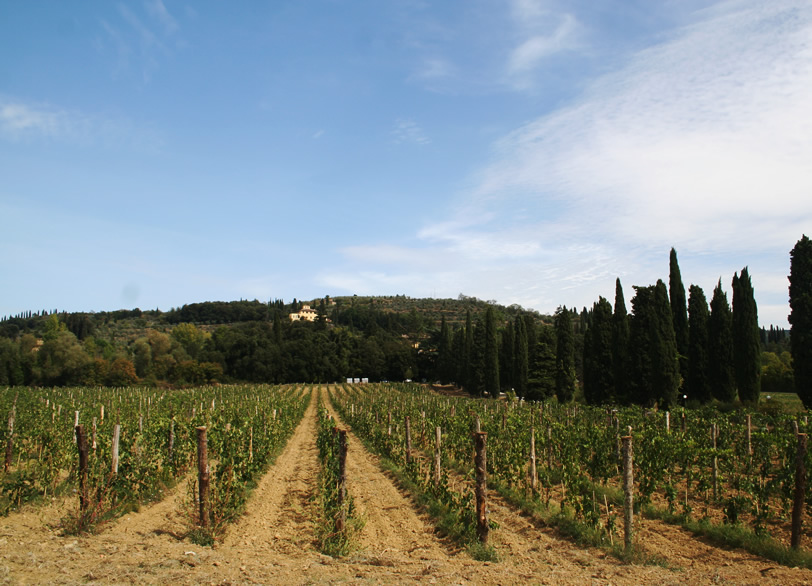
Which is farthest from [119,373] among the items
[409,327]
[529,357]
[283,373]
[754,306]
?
[409,327]

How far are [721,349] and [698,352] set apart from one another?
1.59 m

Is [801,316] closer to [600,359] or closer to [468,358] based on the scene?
[600,359]

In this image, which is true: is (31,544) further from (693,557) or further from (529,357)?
(529,357)

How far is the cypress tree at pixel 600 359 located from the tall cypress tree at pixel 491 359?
41.5 feet

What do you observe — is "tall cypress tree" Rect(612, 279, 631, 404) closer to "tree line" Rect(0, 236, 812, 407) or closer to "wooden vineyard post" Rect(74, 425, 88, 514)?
"tree line" Rect(0, 236, 812, 407)

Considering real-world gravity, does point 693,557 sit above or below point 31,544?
below

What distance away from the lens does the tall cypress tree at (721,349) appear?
93.7 feet

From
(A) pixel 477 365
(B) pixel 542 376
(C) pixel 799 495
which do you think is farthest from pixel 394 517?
(A) pixel 477 365

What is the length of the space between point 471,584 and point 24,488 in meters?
7.99

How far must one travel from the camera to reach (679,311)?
32.9 metres

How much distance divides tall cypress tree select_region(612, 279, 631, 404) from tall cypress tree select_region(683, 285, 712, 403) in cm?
370

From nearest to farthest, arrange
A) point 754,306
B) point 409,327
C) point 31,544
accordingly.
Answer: point 31,544 < point 754,306 < point 409,327

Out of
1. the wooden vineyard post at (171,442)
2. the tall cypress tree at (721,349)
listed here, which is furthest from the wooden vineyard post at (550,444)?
the tall cypress tree at (721,349)

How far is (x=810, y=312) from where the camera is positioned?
2386 centimetres
